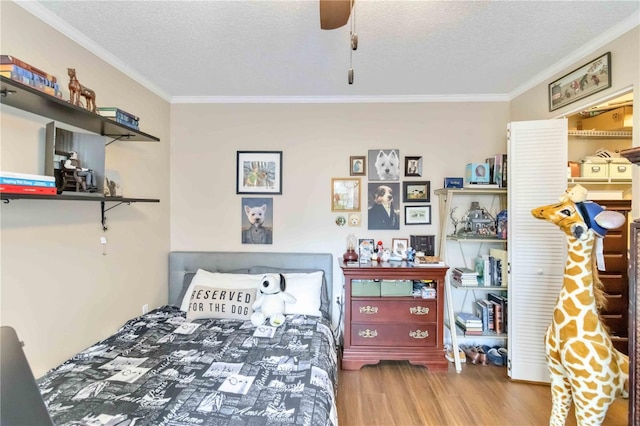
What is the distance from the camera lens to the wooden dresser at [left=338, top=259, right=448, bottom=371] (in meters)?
2.56

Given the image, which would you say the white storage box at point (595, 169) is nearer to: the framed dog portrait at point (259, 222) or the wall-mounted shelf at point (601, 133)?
the wall-mounted shelf at point (601, 133)

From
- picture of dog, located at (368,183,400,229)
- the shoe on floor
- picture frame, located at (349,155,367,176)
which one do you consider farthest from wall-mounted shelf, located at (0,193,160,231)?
the shoe on floor

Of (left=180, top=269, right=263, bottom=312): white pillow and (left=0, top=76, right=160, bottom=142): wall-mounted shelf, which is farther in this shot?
(left=180, top=269, right=263, bottom=312): white pillow

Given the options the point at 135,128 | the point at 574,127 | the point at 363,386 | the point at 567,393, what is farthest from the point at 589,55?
the point at 135,128

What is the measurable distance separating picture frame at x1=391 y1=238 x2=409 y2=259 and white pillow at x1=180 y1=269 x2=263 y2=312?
1337 millimetres

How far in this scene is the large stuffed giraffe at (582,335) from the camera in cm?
160

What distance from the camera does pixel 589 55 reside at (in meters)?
2.14

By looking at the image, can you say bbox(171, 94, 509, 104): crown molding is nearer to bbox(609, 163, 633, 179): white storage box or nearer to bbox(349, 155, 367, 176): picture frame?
bbox(349, 155, 367, 176): picture frame

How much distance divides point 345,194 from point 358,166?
31 cm

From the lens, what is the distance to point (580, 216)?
1719 millimetres

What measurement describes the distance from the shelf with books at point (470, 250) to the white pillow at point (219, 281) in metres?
1.79

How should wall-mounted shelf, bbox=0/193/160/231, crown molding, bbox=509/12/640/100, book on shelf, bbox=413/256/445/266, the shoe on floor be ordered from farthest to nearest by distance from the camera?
the shoe on floor
book on shelf, bbox=413/256/445/266
crown molding, bbox=509/12/640/100
wall-mounted shelf, bbox=0/193/160/231

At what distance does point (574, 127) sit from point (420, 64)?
182 centimetres

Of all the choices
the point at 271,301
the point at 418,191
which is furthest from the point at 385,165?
the point at 271,301
